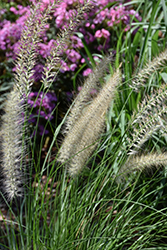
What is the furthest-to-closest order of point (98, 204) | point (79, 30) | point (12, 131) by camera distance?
point (79, 30), point (98, 204), point (12, 131)

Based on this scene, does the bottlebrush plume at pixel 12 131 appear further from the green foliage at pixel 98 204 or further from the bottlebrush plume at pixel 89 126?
the bottlebrush plume at pixel 89 126

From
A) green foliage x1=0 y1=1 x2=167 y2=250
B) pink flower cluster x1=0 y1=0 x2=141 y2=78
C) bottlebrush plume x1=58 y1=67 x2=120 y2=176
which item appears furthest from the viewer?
pink flower cluster x1=0 y1=0 x2=141 y2=78

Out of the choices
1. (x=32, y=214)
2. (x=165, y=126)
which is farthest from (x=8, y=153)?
(x=165, y=126)

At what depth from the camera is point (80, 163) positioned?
58.9 inches

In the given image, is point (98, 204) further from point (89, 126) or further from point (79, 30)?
point (79, 30)

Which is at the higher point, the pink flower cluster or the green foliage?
the pink flower cluster

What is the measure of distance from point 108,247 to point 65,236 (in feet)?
0.82

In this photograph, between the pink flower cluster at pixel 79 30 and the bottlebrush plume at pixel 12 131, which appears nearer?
the bottlebrush plume at pixel 12 131

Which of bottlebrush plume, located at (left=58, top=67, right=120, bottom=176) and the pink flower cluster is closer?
bottlebrush plume, located at (left=58, top=67, right=120, bottom=176)

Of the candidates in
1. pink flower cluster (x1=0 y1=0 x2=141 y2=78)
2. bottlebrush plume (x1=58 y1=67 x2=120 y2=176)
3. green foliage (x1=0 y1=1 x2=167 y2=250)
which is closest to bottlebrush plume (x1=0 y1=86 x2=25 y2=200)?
green foliage (x1=0 y1=1 x2=167 y2=250)

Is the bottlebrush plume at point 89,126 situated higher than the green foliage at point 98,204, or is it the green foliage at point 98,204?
the bottlebrush plume at point 89,126

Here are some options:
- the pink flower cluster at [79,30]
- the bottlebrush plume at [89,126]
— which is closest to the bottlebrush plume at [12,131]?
the bottlebrush plume at [89,126]

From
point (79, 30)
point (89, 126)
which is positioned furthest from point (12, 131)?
point (79, 30)

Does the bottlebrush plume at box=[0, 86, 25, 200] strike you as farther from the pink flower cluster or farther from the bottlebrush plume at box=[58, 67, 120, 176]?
the pink flower cluster
